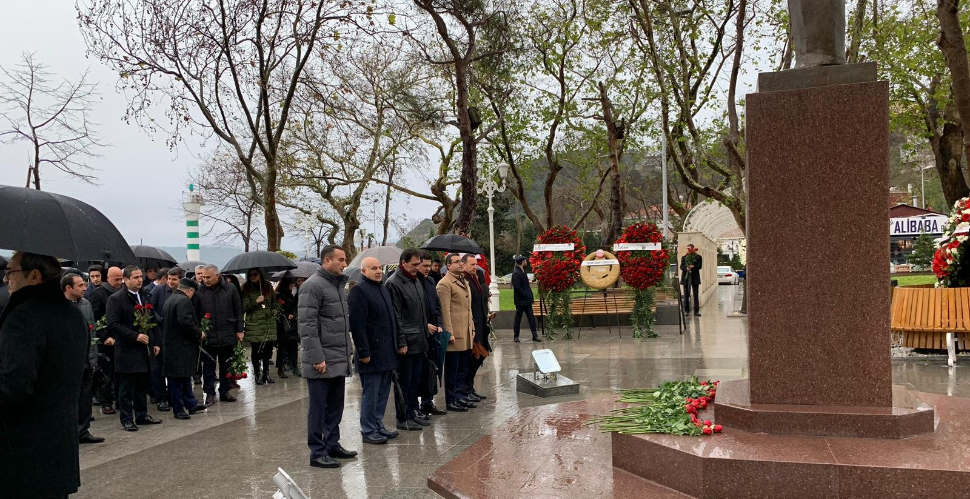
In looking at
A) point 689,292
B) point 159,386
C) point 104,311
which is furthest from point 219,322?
point 689,292

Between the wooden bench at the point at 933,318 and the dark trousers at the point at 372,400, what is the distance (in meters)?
8.75

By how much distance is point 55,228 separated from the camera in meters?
4.01

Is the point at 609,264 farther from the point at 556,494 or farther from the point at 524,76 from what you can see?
the point at 556,494

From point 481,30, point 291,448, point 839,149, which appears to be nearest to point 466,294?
point 291,448

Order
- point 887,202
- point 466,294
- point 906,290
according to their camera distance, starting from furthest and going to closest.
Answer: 1. point 906,290
2. point 466,294
3. point 887,202

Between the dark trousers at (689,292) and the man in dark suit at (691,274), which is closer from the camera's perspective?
the man in dark suit at (691,274)

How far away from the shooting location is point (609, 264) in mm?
18234

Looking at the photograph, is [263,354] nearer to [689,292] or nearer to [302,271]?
[302,271]

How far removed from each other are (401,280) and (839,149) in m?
4.50

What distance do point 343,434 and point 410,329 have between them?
1.32 meters

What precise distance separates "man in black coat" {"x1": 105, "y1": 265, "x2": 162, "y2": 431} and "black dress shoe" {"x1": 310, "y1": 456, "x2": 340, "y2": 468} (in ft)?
11.0

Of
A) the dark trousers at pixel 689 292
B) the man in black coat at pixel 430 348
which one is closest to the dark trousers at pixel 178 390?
the man in black coat at pixel 430 348

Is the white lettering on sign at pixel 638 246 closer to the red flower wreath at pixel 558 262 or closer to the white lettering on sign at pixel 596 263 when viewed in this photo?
the white lettering on sign at pixel 596 263

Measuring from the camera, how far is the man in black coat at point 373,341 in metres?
7.76
